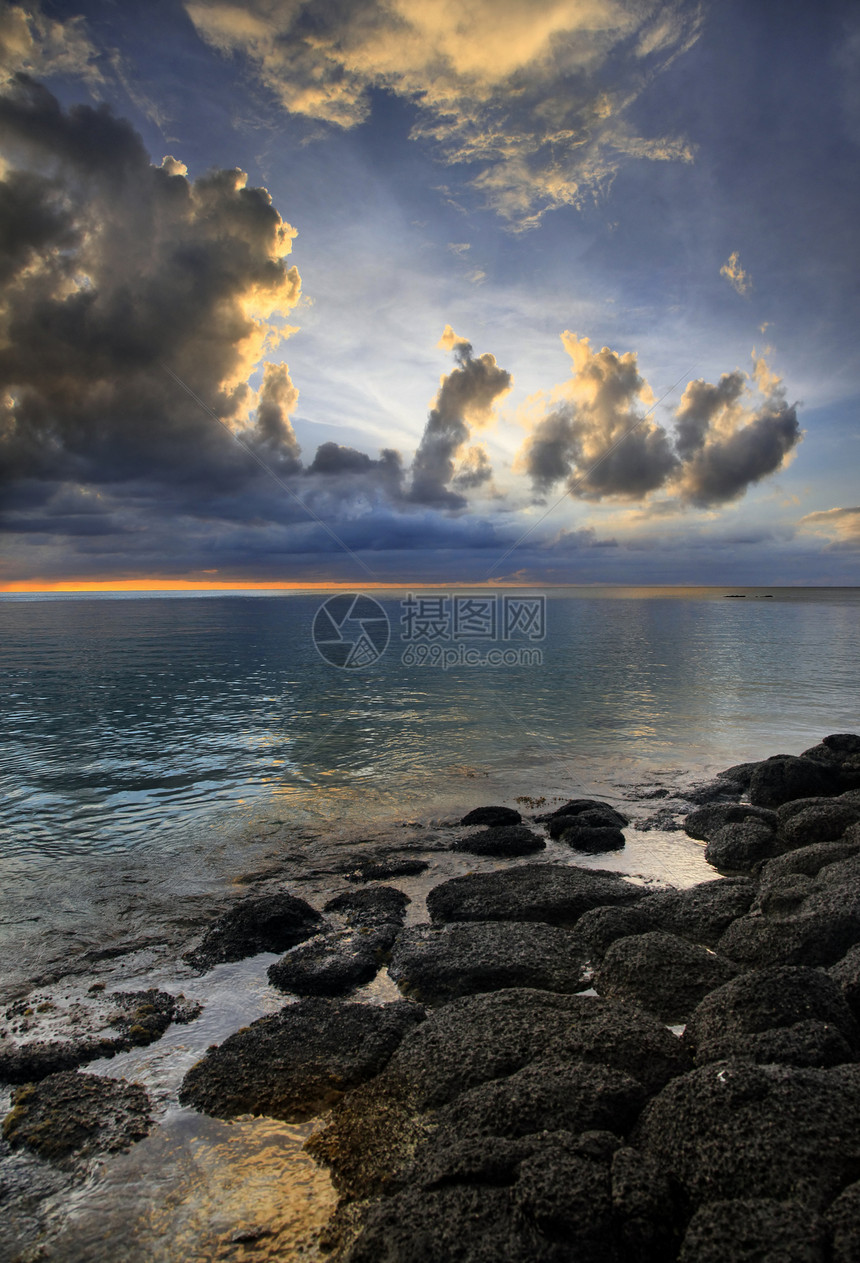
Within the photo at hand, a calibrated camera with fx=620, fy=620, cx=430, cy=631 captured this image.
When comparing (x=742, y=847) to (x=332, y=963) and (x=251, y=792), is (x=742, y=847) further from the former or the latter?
(x=251, y=792)

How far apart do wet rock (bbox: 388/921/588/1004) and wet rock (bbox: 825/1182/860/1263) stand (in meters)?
3.72

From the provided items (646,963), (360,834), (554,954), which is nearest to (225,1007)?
(554,954)

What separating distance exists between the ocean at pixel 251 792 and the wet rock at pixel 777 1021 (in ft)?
11.3

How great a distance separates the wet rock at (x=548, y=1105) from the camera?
4.53 meters

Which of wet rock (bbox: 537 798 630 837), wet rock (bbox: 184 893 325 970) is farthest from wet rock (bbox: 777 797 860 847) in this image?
wet rock (bbox: 184 893 325 970)

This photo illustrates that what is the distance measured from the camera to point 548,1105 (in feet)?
15.2

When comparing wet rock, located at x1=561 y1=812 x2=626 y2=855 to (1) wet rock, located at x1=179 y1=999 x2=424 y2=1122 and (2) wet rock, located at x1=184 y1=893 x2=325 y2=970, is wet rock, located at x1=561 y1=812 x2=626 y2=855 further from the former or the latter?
(1) wet rock, located at x1=179 y1=999 x2=424 y2=1122

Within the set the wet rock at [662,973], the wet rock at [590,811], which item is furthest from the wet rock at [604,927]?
the wet rock at [590,811]

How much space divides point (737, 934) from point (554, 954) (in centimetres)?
226

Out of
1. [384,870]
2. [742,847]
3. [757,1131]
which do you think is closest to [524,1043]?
[757,1131]

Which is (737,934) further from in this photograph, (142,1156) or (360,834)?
(360,834)

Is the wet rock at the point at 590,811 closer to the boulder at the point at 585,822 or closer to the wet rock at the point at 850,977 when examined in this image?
the boulder at the point at 585,822

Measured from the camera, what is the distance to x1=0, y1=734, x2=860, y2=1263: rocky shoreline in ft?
12.4

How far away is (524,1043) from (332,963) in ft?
9.84
